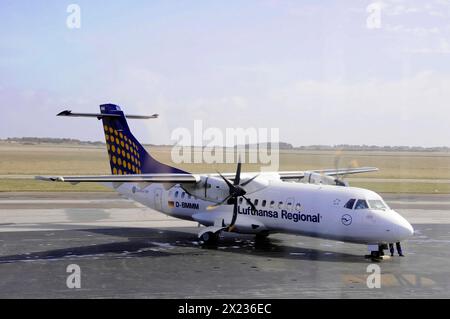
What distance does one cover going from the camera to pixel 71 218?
112ft

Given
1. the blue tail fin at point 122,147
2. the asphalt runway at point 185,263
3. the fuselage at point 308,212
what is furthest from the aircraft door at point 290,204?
the blue tail fin at point 122,147

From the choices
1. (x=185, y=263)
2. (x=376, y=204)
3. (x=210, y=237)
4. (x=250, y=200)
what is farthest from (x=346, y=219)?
(x=185, y=263)

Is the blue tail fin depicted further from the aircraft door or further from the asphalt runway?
the aircraft door

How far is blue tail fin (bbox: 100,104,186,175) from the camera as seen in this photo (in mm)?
29438

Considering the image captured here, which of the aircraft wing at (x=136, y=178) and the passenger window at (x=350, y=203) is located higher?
the aircraft wing at (x=136, y=178)

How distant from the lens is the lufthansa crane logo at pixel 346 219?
2195 cm

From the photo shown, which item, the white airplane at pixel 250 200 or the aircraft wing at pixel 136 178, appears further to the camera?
the aircraft wing at pixel 136 178

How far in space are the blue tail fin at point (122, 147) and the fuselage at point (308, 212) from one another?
2080mm

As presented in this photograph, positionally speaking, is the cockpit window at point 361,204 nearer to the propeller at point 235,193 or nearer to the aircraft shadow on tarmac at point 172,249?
the aircraft shadow on tarmac at point 172,249

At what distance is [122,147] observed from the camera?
98.5 ft

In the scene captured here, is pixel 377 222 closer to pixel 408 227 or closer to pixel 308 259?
pixel 408 227

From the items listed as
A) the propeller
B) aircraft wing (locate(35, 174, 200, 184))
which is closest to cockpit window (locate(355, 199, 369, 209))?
the propeller
